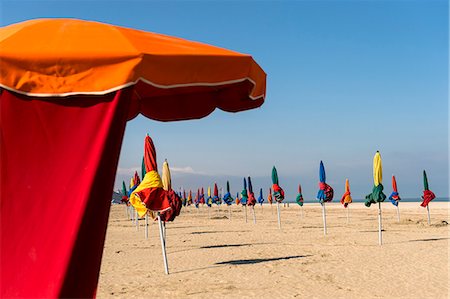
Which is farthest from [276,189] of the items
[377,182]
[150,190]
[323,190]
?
[150,190]

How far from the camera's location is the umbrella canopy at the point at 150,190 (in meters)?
8.81

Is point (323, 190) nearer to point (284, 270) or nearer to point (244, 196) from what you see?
point (284, 270)

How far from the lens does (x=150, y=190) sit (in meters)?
9.25

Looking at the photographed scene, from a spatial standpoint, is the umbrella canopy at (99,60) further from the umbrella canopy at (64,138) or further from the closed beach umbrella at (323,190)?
the closed beach umbrella at (323,190)

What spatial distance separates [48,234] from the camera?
8.79ft

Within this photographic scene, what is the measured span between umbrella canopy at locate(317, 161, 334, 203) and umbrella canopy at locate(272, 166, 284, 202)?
197 cm

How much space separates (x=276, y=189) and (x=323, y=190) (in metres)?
2.66

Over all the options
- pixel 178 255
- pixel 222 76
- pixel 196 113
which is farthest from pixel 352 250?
pixel 222 76

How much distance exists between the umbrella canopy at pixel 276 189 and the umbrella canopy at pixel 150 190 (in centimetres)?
1136

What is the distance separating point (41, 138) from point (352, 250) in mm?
12278

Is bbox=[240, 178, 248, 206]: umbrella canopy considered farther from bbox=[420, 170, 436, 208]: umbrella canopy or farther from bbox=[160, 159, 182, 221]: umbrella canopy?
bbox=[160, 159, 182, 221]: umbrella canopy

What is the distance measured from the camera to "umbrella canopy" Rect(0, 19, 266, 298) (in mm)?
2658

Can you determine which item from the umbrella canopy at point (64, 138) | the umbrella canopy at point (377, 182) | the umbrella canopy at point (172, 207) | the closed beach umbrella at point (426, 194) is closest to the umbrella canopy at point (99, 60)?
the umbrella canopy at point (64, 138)

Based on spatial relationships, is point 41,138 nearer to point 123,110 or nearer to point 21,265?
point 123,110
